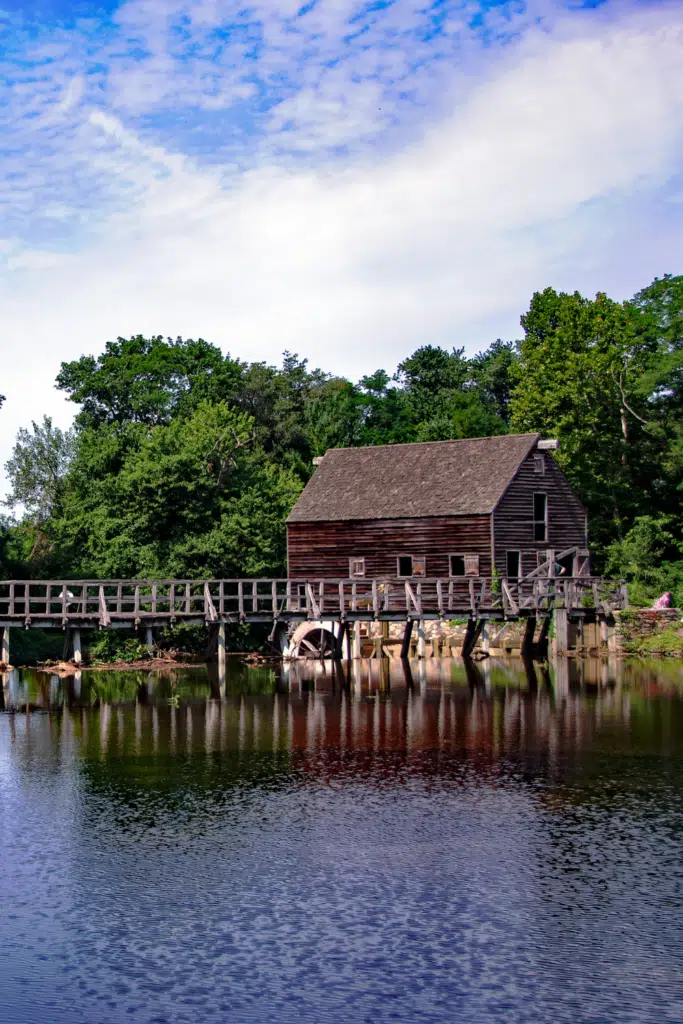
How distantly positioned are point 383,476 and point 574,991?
153ft

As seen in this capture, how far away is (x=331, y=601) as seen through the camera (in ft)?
178

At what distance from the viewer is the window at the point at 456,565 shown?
5575 cm

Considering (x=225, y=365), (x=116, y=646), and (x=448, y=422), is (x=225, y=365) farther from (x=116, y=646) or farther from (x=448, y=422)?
(x=116, y=646)

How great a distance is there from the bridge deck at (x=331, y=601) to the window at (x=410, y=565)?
0.89 metres

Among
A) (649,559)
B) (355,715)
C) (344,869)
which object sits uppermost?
(649,559)

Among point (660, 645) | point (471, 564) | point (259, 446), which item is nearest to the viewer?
point (660, 645)

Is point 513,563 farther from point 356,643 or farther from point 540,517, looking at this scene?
point 356,643

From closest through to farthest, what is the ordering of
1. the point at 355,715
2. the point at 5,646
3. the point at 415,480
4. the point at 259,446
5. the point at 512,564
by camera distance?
the point at 355,715 → the point at 5,646 → the point at 512,564 → the point at 415,480 → the point at 259,446

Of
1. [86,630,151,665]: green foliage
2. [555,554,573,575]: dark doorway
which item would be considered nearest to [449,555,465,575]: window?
[555,554,573,575]: dark doorway

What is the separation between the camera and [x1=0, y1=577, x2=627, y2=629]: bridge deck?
46.2 metres

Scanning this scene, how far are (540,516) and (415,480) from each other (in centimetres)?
605

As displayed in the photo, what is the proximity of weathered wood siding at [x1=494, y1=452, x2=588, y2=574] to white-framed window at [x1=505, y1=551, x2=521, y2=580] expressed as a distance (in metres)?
0.21

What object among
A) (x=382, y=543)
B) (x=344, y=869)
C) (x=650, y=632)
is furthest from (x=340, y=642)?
(x=344, y=869)

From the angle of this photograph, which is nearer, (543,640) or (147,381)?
(543,640)
